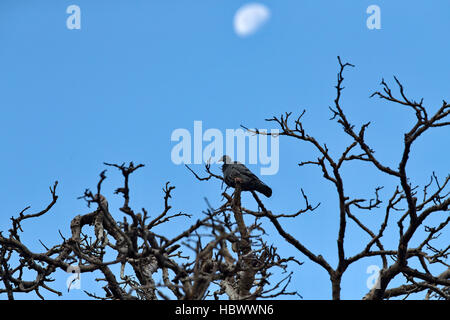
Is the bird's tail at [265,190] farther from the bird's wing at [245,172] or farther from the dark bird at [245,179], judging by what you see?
the bird's wing at [245,172]

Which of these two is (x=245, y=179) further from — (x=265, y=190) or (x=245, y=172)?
(x=265, y=190)

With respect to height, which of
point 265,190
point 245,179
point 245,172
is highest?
point 245,172

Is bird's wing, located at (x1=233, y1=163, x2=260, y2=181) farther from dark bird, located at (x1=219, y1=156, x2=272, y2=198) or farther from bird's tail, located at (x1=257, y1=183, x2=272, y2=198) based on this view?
bird's tail, located at (x1=257, y1=183, x2=272, y2=198)

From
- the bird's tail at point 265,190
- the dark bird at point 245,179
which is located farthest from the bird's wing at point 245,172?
the bird's tail at point 265,190

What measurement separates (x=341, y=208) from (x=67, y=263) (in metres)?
4.05

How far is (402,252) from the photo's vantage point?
23.3ft

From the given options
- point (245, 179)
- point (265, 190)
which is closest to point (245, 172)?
point (245, 179)

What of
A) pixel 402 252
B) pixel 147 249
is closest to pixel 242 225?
pixel 402 252

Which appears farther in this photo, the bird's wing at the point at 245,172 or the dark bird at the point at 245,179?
the bird's wing at the point at 245,172

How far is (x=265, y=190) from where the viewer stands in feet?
34.8

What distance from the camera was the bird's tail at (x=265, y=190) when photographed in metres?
10.5

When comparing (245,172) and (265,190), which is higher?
(245,172)
